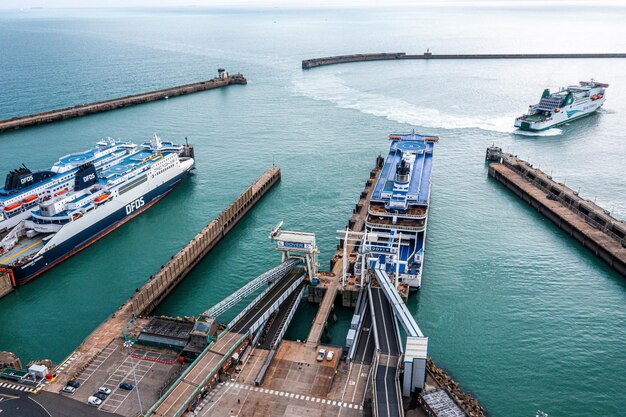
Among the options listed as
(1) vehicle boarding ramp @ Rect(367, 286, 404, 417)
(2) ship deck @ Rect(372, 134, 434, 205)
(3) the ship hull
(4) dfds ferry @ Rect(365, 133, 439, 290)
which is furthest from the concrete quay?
(3) the ship hull

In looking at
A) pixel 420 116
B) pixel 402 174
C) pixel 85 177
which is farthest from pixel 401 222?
pixel 420 116

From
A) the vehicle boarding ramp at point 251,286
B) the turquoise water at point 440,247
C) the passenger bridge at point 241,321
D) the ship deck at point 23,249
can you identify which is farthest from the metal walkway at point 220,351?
the ship deck at point 23,249

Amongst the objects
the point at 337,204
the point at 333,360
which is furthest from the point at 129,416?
the point at 337,204

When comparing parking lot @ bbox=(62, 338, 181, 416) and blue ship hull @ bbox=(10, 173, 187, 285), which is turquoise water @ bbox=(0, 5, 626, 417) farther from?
parking lot @ bbox=(62, 338, 181, 416)

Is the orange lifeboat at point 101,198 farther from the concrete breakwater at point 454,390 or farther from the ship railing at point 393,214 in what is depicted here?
the concrete breakwater at point 454,390

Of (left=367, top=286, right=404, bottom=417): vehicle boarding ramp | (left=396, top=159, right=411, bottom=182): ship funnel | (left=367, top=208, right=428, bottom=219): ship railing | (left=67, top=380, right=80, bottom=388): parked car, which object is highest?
(left=396, top=159, right=411, bottom=182): ship funnel

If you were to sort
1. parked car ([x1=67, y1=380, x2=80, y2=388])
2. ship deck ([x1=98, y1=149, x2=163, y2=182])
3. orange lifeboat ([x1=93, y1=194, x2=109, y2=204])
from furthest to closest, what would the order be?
ship deck ([x1=98, y1=149, x2=163, y2=182]) → orange lifeboat ([x1=93, y1=194, x2=109, y2=204]) → parked car ([x1=67, y1=380, x2=80, y2=388])

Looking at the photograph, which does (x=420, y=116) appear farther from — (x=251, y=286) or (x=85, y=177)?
(x=251, y=286)
